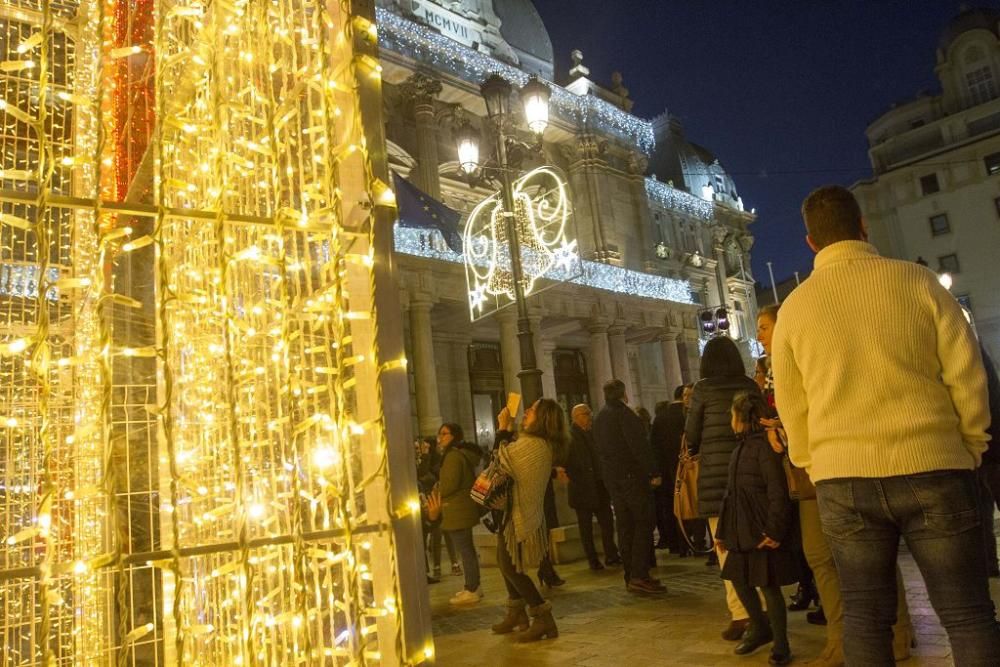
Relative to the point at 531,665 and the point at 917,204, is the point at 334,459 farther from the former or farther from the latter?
the point at 917,204

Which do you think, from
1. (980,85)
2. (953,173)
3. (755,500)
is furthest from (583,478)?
(980,85)

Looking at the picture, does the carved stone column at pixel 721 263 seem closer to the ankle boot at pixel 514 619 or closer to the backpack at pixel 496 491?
the ankle boot at pixel 514 619

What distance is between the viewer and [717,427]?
199 inches

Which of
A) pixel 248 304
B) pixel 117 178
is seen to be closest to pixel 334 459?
pixel 248 304

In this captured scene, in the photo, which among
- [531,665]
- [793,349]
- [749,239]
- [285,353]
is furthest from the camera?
[749,239]

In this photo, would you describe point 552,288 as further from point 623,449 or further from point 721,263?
point 721,263

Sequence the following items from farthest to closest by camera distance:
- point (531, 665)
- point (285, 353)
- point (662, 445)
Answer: point (662, 445) → point (531, 665) → point (285, 353)

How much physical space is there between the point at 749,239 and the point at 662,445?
1474 inches

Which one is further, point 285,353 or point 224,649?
point 224,649

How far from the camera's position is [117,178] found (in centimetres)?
443

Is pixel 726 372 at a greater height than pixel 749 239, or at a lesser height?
lesser

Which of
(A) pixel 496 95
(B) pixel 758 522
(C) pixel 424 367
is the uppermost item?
(A) pixel 496 95

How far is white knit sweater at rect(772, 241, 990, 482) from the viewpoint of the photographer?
2525 mm

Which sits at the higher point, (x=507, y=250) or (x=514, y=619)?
(x=507, y=250)
